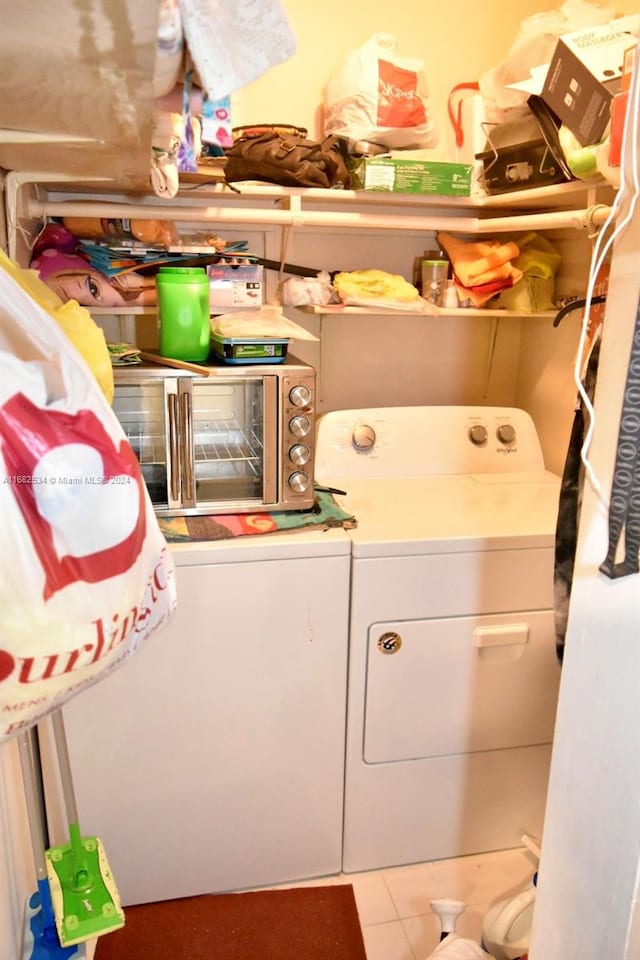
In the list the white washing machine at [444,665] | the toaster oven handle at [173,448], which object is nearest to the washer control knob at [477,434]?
the white washing machine at [444,665]

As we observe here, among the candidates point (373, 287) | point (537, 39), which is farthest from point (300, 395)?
point (537, 39)

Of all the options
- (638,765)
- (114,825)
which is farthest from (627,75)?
(114,825)

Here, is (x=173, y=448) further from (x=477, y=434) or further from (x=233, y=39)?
(x=233, y=39)

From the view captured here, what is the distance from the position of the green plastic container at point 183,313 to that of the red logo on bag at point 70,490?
952 mm

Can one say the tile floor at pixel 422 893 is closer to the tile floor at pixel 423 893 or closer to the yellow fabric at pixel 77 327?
the tile floor at pixel 423 893

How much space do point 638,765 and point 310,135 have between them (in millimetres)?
1914

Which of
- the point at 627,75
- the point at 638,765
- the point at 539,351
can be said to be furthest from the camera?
the point at 539,351

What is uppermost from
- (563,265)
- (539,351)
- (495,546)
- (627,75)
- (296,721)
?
(627,75)

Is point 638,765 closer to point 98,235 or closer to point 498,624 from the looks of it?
point 498,624

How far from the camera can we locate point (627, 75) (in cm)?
106

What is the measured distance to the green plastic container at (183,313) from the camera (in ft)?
5.49

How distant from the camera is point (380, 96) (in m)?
1.91

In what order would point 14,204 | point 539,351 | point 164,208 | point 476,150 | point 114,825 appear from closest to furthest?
point 14,204
point 114,825
point 164,208
point 476,150
point 539,351

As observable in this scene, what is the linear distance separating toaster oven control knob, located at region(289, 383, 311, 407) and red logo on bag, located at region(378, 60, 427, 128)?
2.67 ft
